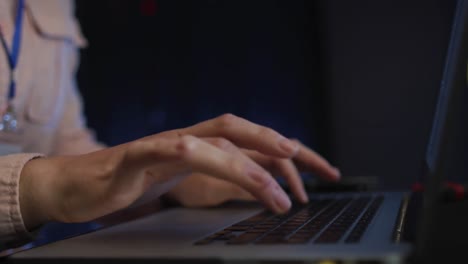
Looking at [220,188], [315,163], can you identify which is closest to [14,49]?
[220,188]

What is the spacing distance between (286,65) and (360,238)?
1.83 meters

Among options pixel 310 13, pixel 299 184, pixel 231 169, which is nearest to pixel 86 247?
pixel 231 169

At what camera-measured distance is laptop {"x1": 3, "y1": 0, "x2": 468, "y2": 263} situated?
339 mm

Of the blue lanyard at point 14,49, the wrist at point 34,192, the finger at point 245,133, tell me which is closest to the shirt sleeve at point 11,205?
the wrist at point 34,192

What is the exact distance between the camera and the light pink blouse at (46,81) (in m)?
1.04

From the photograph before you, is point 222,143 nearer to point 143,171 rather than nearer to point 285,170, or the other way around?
point 143,171

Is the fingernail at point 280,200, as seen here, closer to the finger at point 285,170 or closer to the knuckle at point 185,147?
the knuckle at point 185,147

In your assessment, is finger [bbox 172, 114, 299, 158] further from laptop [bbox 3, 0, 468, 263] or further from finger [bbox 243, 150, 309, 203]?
finger [bbox 243, 150, 309, 203]

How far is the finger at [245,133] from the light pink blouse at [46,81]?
1.84ft

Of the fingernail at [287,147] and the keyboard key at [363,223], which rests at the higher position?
the fingernail at [287,147]

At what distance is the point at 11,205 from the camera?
0.55 meters

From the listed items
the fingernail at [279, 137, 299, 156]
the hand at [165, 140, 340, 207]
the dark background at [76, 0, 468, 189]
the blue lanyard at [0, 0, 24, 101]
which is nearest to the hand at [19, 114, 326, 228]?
the fingernail at [279, 137, 299, 156]

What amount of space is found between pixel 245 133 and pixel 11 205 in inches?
10.4

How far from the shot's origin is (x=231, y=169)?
0.45 metres
